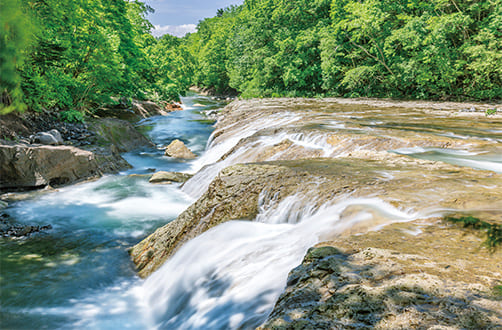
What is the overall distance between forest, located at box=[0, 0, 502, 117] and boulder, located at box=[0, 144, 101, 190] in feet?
4.15

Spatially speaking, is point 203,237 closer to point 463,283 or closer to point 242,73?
point 463,283

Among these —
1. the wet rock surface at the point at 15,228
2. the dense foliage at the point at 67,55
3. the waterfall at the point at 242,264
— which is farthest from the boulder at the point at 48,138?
the waterfall at the point at 242,264

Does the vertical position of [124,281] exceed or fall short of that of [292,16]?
it falls short

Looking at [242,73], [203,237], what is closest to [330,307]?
[203,237]

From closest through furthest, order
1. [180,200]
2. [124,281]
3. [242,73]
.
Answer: [124,281]
[180,200]
[242,73]

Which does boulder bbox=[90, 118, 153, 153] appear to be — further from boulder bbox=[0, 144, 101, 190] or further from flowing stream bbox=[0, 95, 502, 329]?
flowing stream bbox=[0, 95, 502, 329]

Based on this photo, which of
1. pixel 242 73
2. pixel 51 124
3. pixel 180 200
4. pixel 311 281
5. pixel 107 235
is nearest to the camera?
pixel 311 281

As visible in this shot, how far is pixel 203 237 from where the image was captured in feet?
14.2

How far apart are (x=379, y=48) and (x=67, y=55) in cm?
1904

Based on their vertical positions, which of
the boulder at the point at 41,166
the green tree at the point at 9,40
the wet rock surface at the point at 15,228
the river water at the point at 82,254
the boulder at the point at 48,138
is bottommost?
the river water at the point at 82,254

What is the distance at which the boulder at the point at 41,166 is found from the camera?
752 cm

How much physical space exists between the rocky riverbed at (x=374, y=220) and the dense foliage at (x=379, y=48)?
448 inches

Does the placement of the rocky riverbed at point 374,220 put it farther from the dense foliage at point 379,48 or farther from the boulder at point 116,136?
the dense foliage at point 379,48

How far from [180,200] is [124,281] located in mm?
3322
